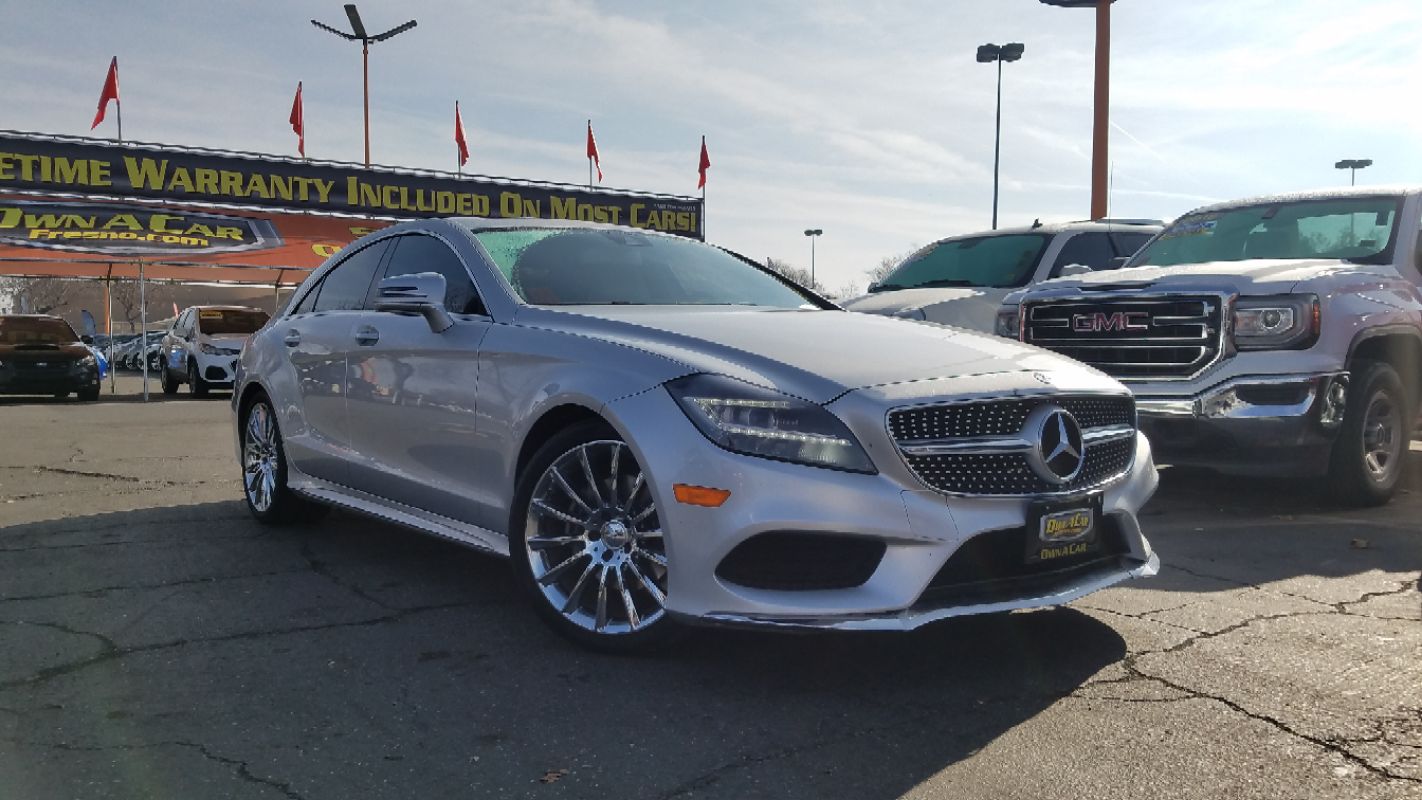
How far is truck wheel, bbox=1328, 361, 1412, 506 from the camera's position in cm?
659

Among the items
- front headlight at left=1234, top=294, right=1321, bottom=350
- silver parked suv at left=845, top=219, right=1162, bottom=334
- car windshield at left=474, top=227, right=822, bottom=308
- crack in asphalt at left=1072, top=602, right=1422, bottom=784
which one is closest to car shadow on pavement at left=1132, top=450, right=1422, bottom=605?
crack in asphalt at left=1072, top=602, right=1422, bottom=784

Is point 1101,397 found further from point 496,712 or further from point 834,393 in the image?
point 496,712

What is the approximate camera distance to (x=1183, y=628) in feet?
13.9

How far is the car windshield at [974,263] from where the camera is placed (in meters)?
10.1

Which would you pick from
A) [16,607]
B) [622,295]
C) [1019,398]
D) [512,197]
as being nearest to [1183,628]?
[1019,398]

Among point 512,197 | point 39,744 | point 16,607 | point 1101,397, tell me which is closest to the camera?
point 39,744

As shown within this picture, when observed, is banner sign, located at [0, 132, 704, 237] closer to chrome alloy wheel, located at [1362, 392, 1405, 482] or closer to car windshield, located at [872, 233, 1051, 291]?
car windshield, located at [872, 233, 1051, 291]

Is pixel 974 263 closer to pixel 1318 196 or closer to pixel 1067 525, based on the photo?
pixel 1318 196

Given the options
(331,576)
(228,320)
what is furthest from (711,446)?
(228,320)

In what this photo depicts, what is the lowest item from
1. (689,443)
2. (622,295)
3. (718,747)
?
(718,747)

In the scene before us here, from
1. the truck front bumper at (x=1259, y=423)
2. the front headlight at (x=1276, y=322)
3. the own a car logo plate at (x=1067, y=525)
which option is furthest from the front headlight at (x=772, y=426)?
the front headlight at (x=1276, y=322)

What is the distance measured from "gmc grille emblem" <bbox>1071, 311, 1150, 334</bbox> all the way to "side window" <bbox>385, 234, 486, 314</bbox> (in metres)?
3.85

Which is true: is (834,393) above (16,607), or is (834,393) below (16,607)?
above

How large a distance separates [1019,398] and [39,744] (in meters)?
2.88
